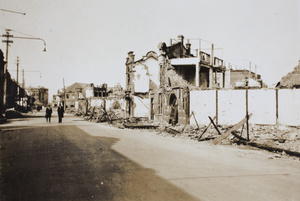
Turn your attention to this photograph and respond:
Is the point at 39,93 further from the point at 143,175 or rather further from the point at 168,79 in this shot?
the point at 143,175

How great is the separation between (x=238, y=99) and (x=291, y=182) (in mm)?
11885

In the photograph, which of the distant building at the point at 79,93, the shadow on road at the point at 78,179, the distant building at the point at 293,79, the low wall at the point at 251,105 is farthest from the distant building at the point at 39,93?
the shadow on road at the point at 78,179

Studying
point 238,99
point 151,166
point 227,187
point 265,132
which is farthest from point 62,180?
point 238,99

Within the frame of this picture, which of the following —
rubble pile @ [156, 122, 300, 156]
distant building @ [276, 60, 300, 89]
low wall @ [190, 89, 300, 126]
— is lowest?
rubble pile @ [156, 122, 300, 156]

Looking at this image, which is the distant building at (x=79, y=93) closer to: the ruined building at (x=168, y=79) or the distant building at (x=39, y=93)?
the distant building at (x=39, y=93)

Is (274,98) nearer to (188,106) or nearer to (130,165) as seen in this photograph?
(188,106)

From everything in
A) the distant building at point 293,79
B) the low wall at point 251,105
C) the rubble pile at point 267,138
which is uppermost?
the distant building at point 293,79

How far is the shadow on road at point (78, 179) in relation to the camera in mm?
3863

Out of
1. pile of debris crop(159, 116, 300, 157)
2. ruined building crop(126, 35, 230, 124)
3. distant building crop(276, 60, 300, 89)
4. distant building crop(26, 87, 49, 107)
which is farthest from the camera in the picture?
distant building crop(26, 87, 49, 107)

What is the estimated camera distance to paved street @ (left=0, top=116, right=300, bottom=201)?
3.96 metres

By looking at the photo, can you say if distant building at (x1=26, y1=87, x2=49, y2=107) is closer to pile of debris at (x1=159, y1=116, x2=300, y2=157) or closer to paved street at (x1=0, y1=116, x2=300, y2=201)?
pile of debris at (x1=159, y1=116, x2=300, y2=157)

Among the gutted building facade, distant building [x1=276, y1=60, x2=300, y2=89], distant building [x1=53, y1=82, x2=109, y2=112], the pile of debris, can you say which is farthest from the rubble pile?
distant building [x1=53, y1=82, x2=109, y2=112]

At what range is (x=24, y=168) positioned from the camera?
17.9ft

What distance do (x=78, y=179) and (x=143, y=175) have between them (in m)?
1.58
